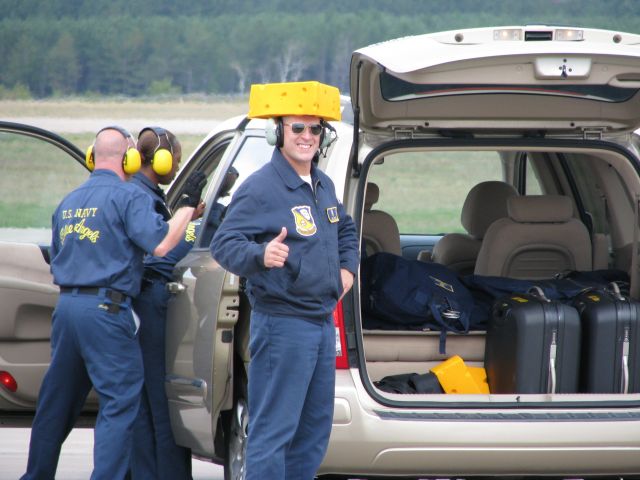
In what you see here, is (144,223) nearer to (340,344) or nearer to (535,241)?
(340,344)

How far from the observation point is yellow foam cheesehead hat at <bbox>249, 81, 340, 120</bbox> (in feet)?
16.4

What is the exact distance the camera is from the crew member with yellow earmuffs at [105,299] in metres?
5.93

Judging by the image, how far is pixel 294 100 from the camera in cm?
500

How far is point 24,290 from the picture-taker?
6445 millimetres

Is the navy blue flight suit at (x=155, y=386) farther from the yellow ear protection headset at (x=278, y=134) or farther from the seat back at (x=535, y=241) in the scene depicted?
the seat back at (x=535, y=241)

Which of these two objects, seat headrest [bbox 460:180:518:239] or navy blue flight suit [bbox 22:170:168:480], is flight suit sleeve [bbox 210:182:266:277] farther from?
seat headrest [bbox 460:180:518:239]

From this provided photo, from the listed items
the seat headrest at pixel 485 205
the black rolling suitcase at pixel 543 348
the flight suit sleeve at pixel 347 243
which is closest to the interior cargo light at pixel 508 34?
the flight suit sleeve at pixel 347 243

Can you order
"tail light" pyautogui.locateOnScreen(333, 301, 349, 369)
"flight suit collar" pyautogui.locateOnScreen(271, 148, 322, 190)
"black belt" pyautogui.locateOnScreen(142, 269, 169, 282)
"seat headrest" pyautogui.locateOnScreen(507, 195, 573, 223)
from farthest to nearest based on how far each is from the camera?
"seat headrest" pyautogui.locateOnScreen(507, 195, 573, 223) → "black belt" pyautogui.locateOnScreen(142, 269, 169, 282) → "tail light" pyautogui.locateOnScreen(333, 301, 349, 369) → "flight suit collar" pyautogui.locateOnScreen(271, 148, 322, 190)

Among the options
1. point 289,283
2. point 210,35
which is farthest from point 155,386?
point 210,35

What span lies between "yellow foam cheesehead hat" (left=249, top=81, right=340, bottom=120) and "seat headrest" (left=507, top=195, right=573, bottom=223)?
6.11 ft

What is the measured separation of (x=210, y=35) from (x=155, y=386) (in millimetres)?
50650

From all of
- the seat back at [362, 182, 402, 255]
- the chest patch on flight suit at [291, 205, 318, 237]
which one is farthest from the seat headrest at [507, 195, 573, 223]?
the chest patch on flight suit at [291, 205, 318, 237]

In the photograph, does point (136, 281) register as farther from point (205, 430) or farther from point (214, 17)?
point (214, 17)

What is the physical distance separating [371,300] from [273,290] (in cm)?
154
